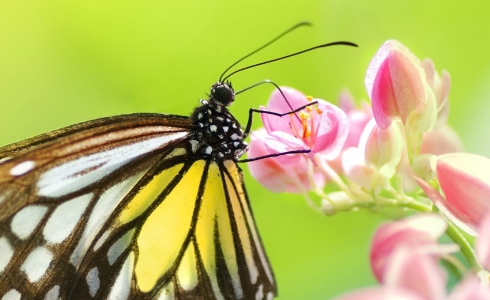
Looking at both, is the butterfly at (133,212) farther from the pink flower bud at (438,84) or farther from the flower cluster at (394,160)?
the pink flower bud at (438,84)

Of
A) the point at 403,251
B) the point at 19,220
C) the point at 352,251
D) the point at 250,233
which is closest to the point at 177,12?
the point at 352,251

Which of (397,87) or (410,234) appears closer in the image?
(410,234)

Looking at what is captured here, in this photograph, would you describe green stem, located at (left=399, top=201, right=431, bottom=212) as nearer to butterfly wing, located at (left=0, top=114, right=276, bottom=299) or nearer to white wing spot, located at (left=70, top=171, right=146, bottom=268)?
butterfly wing, located at (left=0, top=114, right=276, bottom=299)

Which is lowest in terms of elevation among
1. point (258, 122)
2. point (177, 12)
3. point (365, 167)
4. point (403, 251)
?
point (403, 251)

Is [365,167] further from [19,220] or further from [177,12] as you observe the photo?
[177,12]

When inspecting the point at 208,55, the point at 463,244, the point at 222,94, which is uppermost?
the point at 208,55

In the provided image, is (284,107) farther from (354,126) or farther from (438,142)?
(438,142)

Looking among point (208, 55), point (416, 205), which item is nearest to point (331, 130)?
point (416, 205)

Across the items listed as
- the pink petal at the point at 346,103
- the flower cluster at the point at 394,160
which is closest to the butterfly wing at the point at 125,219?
the flower cluster at the point at 394,160
